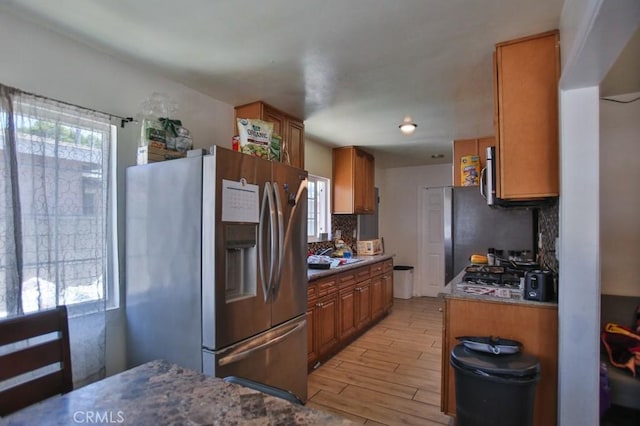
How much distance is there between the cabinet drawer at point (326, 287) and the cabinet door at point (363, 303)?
60 cm

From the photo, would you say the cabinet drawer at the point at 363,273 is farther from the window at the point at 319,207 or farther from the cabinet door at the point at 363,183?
the cabinet door at the point at 363,183

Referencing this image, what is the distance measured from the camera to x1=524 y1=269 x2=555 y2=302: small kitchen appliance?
201 centimetres

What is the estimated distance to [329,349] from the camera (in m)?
3.39

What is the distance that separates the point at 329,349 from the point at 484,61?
2745mm

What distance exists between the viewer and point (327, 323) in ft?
11.0

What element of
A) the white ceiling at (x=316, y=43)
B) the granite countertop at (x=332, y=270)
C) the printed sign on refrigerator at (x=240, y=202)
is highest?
the white ceiling at (x=316, y=43)

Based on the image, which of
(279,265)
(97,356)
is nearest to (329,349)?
(279,265)

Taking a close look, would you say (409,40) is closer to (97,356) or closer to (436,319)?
(97,356)

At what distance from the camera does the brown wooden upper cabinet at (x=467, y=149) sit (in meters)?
4.19

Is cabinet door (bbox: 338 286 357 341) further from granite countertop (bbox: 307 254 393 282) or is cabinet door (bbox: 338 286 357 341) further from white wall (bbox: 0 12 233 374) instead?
white wall (bbox: 0 12 233 374)

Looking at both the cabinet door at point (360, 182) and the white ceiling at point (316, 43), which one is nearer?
the white ceiling at point (316, 43)

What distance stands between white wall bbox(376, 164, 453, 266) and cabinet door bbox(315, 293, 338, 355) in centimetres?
329

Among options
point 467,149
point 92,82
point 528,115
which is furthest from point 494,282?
point 92,82

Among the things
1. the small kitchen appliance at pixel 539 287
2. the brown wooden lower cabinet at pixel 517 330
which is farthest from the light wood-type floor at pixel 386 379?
the small kitchen appliance at pixel 539 287
